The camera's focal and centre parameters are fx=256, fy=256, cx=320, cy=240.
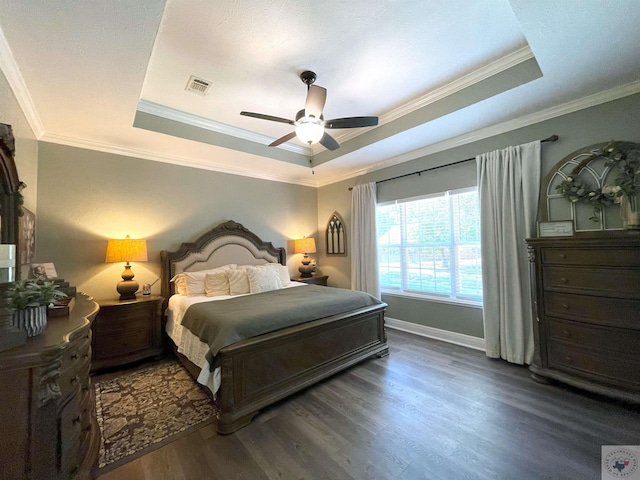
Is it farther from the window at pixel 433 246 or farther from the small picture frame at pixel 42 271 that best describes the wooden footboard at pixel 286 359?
the small picture frame at pixel 42 271

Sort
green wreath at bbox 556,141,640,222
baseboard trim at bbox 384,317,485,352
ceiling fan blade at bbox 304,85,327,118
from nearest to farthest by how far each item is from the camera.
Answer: ceiling fan blade at bbox 304,85,327,118
green wreath at bbox 556,141,640,222
baseboard trim at bbox 384,317,485,352

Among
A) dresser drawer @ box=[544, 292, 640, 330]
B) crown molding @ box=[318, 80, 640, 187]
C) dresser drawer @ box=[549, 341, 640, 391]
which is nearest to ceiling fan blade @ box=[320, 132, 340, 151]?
crown molding @ box=[318, 80, 640, 187]

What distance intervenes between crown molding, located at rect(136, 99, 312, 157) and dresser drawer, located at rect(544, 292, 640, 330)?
3781 millimetres

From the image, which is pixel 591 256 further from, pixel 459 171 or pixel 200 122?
pixel 200 122

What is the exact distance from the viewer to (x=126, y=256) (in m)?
2.97

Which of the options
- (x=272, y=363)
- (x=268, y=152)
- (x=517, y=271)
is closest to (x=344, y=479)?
(x=272, y=363)

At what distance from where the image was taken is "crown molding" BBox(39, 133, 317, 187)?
9.65 feet

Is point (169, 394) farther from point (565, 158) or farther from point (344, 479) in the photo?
point (565, 158)

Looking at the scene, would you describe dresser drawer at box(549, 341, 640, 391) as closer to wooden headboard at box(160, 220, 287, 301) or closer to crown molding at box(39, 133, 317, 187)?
wooden headboard at box(160, 220, 287, 301)

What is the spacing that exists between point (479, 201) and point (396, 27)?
214 cm

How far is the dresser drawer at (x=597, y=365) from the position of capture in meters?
2.00

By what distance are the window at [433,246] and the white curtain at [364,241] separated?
17 centimetres

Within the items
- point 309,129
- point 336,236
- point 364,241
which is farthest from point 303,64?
point 336,236

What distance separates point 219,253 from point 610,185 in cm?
455
